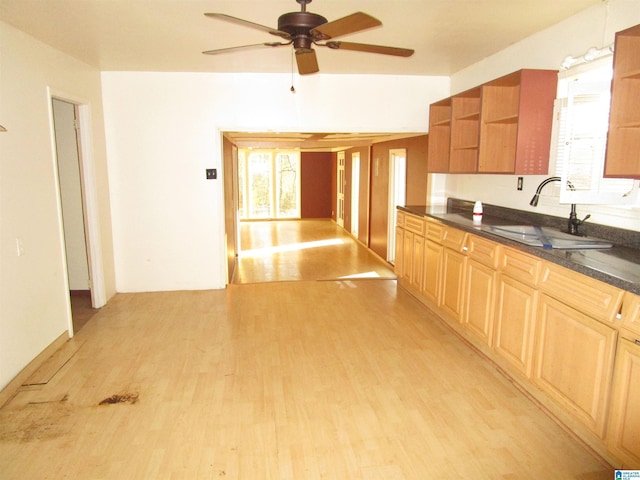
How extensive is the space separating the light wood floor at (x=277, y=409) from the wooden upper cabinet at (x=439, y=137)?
180 centimetres

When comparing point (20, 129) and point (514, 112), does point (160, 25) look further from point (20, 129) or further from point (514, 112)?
point (514, 112)

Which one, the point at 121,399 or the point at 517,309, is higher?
the point at 517,309

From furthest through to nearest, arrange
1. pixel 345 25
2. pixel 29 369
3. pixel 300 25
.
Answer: pixel 29 369
pixel 300 25
pixel 345 25

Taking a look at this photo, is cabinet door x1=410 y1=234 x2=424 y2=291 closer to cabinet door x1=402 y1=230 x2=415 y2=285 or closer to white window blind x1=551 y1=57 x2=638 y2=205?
cabinet door x1=402 y1=230 x2=415 y2=285

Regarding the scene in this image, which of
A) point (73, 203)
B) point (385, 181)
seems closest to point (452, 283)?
point (385, 181)

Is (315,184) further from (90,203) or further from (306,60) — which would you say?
(306,60)

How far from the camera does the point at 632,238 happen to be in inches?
104

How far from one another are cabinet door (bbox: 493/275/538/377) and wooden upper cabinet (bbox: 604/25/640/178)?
83 cm

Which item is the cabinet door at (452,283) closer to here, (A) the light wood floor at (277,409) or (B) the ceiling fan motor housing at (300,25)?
(A) the light wood floor at (277,409)

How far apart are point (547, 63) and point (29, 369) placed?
4534 millimetres

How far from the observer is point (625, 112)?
2320 mm

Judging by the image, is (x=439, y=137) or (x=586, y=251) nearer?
(x=586, y=251)

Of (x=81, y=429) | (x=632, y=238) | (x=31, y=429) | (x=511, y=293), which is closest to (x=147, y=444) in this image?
(x=81, y=429)

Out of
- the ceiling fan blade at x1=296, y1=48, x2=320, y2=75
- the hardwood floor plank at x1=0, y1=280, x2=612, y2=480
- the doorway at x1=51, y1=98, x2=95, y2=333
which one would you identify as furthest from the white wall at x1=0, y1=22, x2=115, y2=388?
the ceiling fan blade at x1=296, y1=48, x2=320, y2=75
